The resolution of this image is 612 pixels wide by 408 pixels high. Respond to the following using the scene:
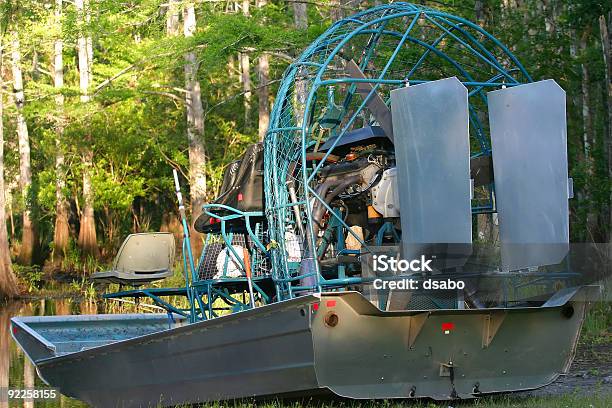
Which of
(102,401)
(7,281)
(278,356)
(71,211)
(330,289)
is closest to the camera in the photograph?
(278,356)

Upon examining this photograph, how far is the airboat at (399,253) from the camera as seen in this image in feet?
34.6

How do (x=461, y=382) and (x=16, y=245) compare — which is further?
(x=16, y=245)

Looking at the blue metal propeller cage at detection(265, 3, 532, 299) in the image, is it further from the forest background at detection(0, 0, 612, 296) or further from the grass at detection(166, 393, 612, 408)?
the forest background at detection(0, 0, 612, 296)

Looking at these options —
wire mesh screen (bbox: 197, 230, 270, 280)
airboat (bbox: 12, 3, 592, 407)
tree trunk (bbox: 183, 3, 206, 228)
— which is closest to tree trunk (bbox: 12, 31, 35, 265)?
tree trunk (bbox: 183, 3, 206, 228)

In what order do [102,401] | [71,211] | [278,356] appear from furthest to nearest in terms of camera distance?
[71,211] → [102,401] → [278,356]

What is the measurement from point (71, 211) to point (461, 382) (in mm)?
35834

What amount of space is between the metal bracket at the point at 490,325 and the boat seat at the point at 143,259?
4935 mm

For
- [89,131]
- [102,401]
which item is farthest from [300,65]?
[89,131]

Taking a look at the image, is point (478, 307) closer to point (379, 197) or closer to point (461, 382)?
point (461, 382)

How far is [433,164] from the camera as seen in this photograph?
10641 mm

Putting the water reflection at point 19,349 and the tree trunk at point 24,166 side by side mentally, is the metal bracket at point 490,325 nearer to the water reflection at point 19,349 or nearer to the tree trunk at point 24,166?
the water reflection at point 19,349

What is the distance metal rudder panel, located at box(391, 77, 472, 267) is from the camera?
10.6 metres

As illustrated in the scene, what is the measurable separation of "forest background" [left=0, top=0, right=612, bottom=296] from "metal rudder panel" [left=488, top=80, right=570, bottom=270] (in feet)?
42.6

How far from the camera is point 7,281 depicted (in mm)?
31781
